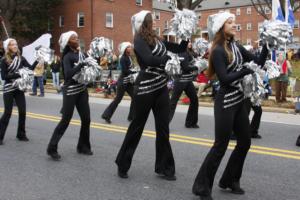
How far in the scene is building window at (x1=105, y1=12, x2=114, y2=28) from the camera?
4744cm

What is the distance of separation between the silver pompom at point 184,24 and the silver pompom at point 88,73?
1.96 metres

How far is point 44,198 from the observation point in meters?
5.29

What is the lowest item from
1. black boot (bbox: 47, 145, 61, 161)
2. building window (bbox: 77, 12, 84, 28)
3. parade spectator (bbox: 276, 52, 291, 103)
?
black boot (bbox: 47, 145, 61, 161)

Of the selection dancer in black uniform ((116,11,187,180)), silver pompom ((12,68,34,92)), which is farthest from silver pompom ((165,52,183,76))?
silver pompom ((12,68,34,92))

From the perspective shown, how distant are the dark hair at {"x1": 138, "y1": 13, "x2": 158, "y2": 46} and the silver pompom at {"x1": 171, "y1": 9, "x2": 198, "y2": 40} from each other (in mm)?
275

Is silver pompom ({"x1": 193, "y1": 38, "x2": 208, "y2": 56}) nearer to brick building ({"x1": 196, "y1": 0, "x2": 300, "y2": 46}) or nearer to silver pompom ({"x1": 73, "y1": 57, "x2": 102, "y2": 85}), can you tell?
silver pompom ({"x1": 73, "y1": 57, "x2": 102, "y2": 85})

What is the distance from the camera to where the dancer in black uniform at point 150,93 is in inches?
219

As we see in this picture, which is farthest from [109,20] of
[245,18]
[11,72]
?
[245,18]

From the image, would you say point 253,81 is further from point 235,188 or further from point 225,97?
point 235,188

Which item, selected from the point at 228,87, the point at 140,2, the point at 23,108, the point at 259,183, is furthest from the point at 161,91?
the point at 140,2

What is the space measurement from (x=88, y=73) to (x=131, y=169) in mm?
1653

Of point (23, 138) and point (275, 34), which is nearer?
point (275, 34)

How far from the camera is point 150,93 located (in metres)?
5.73

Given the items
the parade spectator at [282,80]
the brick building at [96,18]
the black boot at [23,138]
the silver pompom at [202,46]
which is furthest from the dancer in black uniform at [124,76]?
the brick building at [96,18]
